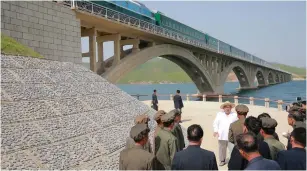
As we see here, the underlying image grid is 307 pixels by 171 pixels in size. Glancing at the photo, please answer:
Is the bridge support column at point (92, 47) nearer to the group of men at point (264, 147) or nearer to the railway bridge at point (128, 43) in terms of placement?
the railway bridge at point (128, 43)

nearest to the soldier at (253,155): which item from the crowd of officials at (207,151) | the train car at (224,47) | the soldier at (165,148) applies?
the crowd of officials at (207,151)

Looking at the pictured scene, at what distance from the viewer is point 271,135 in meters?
3.71

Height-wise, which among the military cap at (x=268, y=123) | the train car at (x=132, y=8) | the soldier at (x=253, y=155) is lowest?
the soldier at (x=253, y=155)

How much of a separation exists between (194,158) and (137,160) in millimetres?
680

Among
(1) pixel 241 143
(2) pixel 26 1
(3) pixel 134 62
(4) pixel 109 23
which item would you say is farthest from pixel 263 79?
(1) pixel 241 143

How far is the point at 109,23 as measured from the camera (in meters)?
18.4

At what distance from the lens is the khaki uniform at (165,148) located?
3.79 metres

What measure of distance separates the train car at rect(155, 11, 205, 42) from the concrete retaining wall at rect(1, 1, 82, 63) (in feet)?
39.8

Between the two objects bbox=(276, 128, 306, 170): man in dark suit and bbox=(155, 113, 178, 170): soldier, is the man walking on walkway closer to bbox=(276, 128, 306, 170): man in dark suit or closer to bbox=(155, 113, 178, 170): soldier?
bbox=(155, 113, 178, 170): soldier

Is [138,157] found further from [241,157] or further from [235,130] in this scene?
[235,130]

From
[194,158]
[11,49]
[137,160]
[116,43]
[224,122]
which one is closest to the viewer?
[194,158]

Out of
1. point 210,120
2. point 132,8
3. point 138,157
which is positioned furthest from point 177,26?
point 138,157

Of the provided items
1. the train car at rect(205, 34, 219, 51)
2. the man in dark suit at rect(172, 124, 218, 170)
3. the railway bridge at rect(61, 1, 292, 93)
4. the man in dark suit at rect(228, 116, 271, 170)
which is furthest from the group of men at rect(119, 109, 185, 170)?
the train car at rect(205, 34, 219, 51)

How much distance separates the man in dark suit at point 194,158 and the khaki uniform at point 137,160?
12.2 inches
